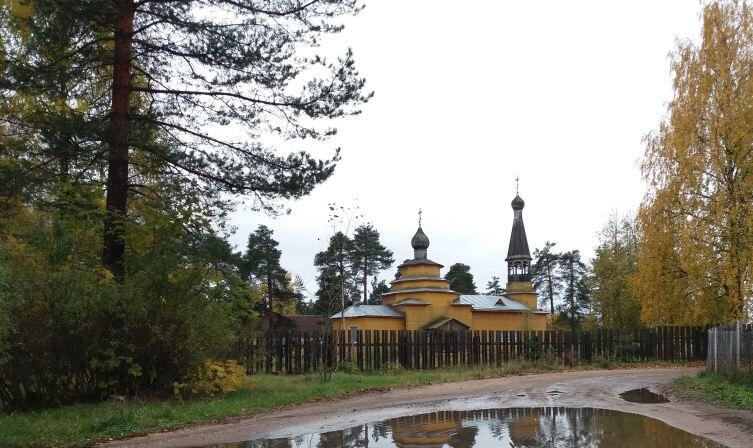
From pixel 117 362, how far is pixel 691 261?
1938 centimetres

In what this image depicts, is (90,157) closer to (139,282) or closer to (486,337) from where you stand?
(139,282)

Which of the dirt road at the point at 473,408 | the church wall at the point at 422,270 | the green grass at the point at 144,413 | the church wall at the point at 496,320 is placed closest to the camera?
the green grass at the point at 144,413

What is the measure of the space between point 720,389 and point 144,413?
36.9 feet

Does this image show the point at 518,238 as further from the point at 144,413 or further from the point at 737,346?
the point at 144,413

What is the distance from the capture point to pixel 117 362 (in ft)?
36.7

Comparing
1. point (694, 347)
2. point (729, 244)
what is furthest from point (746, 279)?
point (694, 347)

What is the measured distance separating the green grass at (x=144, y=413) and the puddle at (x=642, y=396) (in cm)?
555

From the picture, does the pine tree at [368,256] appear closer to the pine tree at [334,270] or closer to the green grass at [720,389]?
the pine tree at [334,270]

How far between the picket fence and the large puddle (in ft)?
16.9

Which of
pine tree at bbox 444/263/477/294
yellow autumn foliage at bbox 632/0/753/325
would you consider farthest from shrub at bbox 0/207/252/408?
pine tree at bbox 444/263/477/294

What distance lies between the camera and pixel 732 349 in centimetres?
1422

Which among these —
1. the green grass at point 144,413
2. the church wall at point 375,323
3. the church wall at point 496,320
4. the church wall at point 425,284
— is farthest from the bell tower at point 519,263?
the green grass at point 144,413

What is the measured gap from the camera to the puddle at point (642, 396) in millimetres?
12312

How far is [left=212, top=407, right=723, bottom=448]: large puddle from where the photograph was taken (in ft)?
25.7
